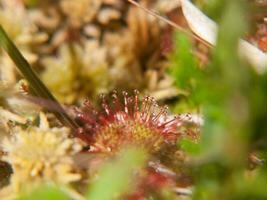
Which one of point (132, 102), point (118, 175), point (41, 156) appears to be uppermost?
point (132, 102)

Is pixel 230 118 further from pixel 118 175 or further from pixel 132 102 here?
pixel 132 102

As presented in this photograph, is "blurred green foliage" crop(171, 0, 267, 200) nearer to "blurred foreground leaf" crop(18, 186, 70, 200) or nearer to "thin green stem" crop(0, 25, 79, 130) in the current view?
"blurred foreground leaf" crop(18, 186, 70, 200)

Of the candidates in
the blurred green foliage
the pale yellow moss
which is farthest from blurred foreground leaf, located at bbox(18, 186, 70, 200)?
the pale yellow moss

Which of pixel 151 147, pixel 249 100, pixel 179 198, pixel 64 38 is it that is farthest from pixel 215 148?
pixel 64 38

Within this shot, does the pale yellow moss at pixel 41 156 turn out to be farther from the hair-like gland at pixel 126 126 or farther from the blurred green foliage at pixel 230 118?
the blurred green foliage at pixel 230 118

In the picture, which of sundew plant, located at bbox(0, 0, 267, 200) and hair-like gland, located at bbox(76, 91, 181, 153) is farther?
hair-like gland, located at bbox(76, 91, 181, 153)

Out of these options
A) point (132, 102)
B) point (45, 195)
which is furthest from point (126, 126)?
point (45, 195)

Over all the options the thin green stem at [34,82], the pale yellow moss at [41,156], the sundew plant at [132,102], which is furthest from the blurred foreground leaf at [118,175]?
the thin green stem at [34,82]
